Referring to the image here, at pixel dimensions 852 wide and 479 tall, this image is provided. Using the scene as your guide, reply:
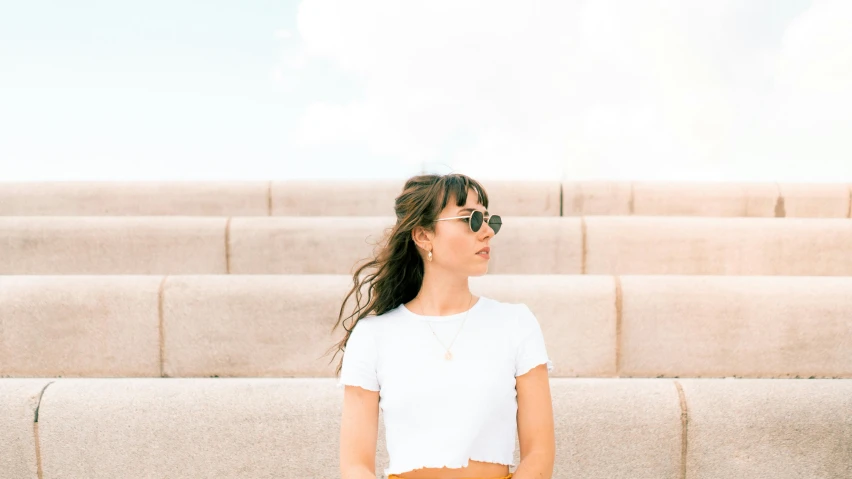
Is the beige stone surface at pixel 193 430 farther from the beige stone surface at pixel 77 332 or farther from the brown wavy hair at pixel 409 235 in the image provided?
the beige stone surface at pixel 77 332

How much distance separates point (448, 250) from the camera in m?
2.53

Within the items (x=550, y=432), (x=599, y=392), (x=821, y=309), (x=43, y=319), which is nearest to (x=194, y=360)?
(x=43, y=319)

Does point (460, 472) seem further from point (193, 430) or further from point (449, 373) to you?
point (193, 430)

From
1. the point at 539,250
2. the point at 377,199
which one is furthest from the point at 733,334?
the point at 377,199

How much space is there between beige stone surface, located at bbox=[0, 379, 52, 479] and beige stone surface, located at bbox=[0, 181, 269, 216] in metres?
6.04

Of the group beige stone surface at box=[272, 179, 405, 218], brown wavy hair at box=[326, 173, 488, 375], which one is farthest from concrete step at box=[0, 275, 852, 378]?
beige stone surface at box=[272, 179, 405, 218]

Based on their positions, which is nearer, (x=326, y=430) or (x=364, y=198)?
(x=326, y=430)

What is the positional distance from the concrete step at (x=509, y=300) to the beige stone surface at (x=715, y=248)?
1.60m

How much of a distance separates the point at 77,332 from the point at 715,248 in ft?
19.6

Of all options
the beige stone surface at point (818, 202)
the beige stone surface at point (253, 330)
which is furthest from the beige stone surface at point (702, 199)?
the beige stone surface at point (253, 330)

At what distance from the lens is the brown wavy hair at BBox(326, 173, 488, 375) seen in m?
2.53

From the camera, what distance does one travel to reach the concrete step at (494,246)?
6.66m

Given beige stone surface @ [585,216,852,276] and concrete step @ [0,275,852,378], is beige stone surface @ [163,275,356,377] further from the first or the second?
beige stone surface @ [585,216,852,276]

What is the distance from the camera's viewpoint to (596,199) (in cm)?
969
